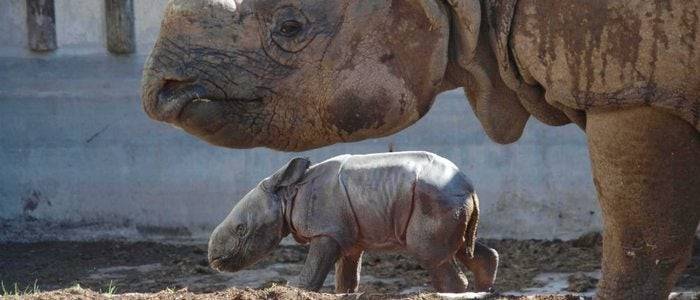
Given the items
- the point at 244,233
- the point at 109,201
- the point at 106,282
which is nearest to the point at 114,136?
the point at 109,201

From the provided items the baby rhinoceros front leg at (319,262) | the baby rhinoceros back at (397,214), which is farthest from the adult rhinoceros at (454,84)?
the baby rhinoceros back at (397,214)

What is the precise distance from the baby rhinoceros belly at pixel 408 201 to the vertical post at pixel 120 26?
10.6 ft

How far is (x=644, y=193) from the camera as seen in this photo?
4074 mm

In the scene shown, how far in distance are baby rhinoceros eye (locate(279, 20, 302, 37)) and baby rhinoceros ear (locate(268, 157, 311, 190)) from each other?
3517mm

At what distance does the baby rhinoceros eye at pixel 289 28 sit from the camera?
427 cm

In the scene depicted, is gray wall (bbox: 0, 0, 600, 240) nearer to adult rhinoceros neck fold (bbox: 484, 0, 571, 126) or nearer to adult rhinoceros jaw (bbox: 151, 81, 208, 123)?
adult rhinoceros neck fold (bbox: 484, 0, 571, 126)

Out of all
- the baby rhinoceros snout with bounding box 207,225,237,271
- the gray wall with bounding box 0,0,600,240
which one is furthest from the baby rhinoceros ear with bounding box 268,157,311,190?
the gray wall with bounding box 0,0,600,240

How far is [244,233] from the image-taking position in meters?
7.69

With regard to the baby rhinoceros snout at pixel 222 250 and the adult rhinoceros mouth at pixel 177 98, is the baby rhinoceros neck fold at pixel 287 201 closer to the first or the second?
the baby rhinoceros snout at pixel 222 250

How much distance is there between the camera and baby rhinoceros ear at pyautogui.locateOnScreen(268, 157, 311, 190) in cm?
777

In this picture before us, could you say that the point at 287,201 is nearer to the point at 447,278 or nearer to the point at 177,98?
the point at 447,278

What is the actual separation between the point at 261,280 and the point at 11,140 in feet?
9.09

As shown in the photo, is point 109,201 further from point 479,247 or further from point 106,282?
point 479,247

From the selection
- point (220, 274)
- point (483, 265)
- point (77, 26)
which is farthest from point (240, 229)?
point (77, 26)
